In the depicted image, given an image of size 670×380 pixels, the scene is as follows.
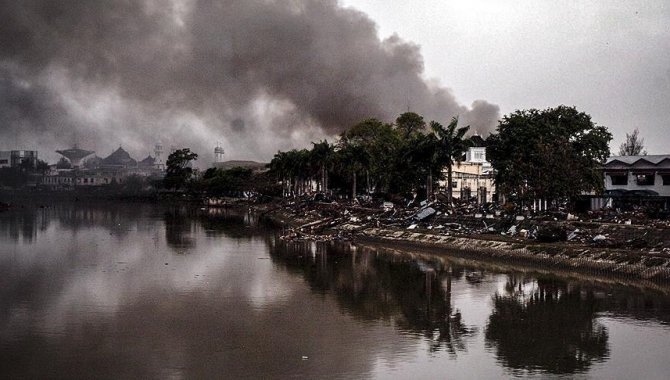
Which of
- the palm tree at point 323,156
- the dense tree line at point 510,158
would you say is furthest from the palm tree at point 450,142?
the palm tree at point 323,156

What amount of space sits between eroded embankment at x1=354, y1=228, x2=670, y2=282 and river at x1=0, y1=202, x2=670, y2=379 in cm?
246

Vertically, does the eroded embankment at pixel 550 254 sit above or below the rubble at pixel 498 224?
below

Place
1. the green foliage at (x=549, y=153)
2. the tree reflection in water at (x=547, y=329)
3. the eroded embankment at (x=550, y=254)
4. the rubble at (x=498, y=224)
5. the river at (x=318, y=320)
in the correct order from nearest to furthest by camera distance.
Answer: the river at (x=318, y=320) → the tree reflection in water at (x=547, y=329) → the eroded embankment at (x=550, y=254) → the rubble at (x=498, y=224) → the green foliage at (x=549, y=153)

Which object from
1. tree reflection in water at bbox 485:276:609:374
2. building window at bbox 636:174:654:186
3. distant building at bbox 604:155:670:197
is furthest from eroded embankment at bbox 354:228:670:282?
building window at bbox 636:174:654:186

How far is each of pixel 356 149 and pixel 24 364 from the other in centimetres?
9072

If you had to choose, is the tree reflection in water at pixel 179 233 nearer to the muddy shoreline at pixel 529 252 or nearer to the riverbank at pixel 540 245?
the riverbank at pixel 540 245

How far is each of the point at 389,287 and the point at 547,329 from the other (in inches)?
545

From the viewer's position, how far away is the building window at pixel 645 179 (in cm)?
8606

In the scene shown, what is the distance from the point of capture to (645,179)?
284 feet

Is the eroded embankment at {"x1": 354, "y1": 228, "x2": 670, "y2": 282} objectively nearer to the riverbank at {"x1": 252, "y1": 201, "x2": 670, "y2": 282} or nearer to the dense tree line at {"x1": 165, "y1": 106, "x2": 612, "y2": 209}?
the riverbank at {"x1": 252, "y1": 201, "x2": 670, "y2": 282}

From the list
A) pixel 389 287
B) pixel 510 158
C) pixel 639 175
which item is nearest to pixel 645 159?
pixel 639 175

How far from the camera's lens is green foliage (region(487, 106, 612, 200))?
224 ft

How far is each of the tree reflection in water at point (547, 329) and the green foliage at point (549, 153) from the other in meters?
22.2

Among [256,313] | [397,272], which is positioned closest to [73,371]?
[256,313]
